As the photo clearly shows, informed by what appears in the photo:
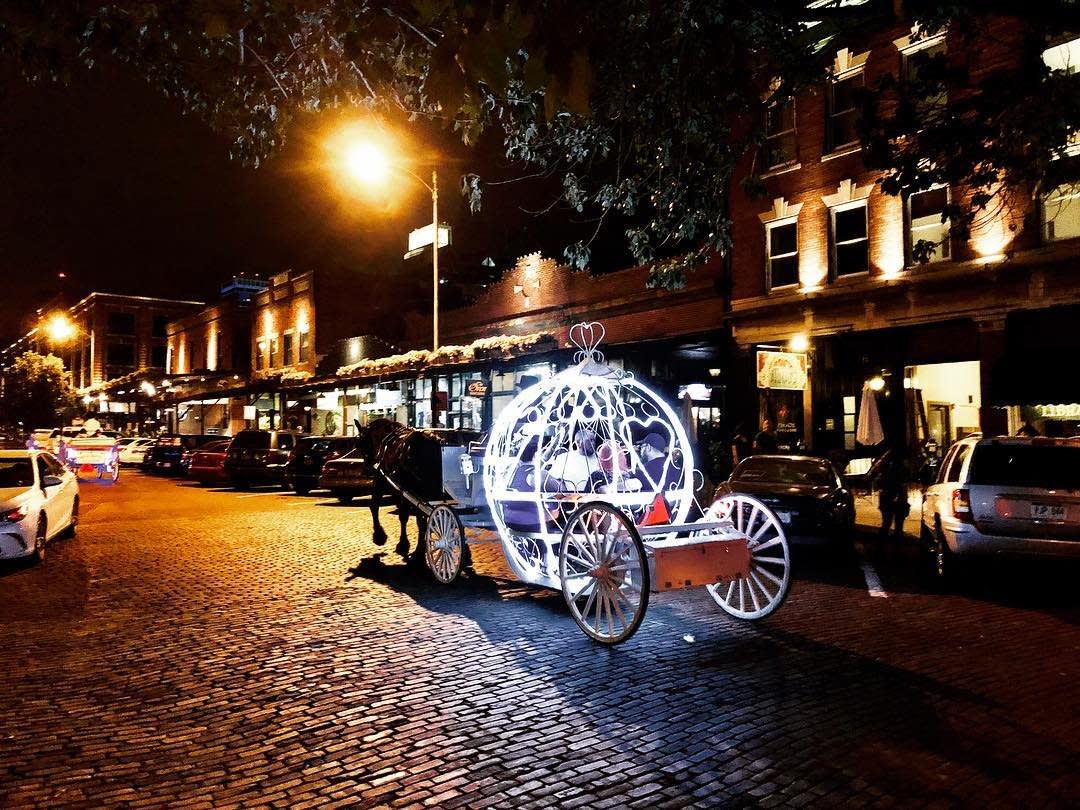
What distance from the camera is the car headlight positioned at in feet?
32.1

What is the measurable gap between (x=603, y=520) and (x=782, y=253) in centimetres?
1607

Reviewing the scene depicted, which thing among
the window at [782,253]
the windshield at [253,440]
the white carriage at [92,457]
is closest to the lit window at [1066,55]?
the window at [782,253]

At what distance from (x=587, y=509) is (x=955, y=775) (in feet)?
10.7

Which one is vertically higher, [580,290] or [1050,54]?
[1050,54]

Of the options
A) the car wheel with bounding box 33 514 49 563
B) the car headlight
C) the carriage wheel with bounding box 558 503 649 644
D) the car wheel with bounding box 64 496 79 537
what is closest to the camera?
the carriage wheel with bounding box 558 503 649 644

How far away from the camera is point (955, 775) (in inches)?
161

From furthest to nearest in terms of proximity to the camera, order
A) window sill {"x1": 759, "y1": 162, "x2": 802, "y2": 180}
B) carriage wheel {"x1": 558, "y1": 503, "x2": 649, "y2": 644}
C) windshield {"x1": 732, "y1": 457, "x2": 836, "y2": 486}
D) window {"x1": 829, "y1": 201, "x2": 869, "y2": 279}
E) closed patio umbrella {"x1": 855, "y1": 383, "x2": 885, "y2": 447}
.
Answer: window sill {"x1": 759, "y1": 162, "x2": 802, "y2": 180} → window {"x1": 829, "y1": 201, "x2": 869, "y2": 279} → closed patio umbrella {"x1": 855, "y1": 383, "x2": 885, "y2": 447} → windshield {"x1": 732, "y1": 457, "x2": 836, "y2": 486} → carriage wheel {"x1": 558, "y1": 503, "x2": 649, "y2": 644}

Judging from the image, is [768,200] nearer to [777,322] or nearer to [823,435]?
[777,322]

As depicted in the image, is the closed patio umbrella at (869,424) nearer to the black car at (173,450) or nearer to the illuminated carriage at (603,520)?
the illuminated carriage at (603,520)

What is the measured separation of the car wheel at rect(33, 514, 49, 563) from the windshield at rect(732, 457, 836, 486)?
9.73m

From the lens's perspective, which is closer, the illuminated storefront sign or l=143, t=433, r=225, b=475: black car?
the illuminated storefront sign

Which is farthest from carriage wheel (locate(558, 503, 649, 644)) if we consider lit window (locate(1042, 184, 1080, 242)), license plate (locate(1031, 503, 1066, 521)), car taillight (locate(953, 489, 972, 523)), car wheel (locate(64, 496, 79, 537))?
lit window (locate(1042, 184, 1080, 242))

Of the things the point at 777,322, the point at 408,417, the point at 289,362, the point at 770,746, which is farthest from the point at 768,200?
the point at 289,362

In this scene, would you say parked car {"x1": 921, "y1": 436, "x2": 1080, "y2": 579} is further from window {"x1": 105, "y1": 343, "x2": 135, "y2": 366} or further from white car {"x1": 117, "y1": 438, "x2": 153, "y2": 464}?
window {"x1": 105, "y1": 343, "x2": 135, "y2": 366}
